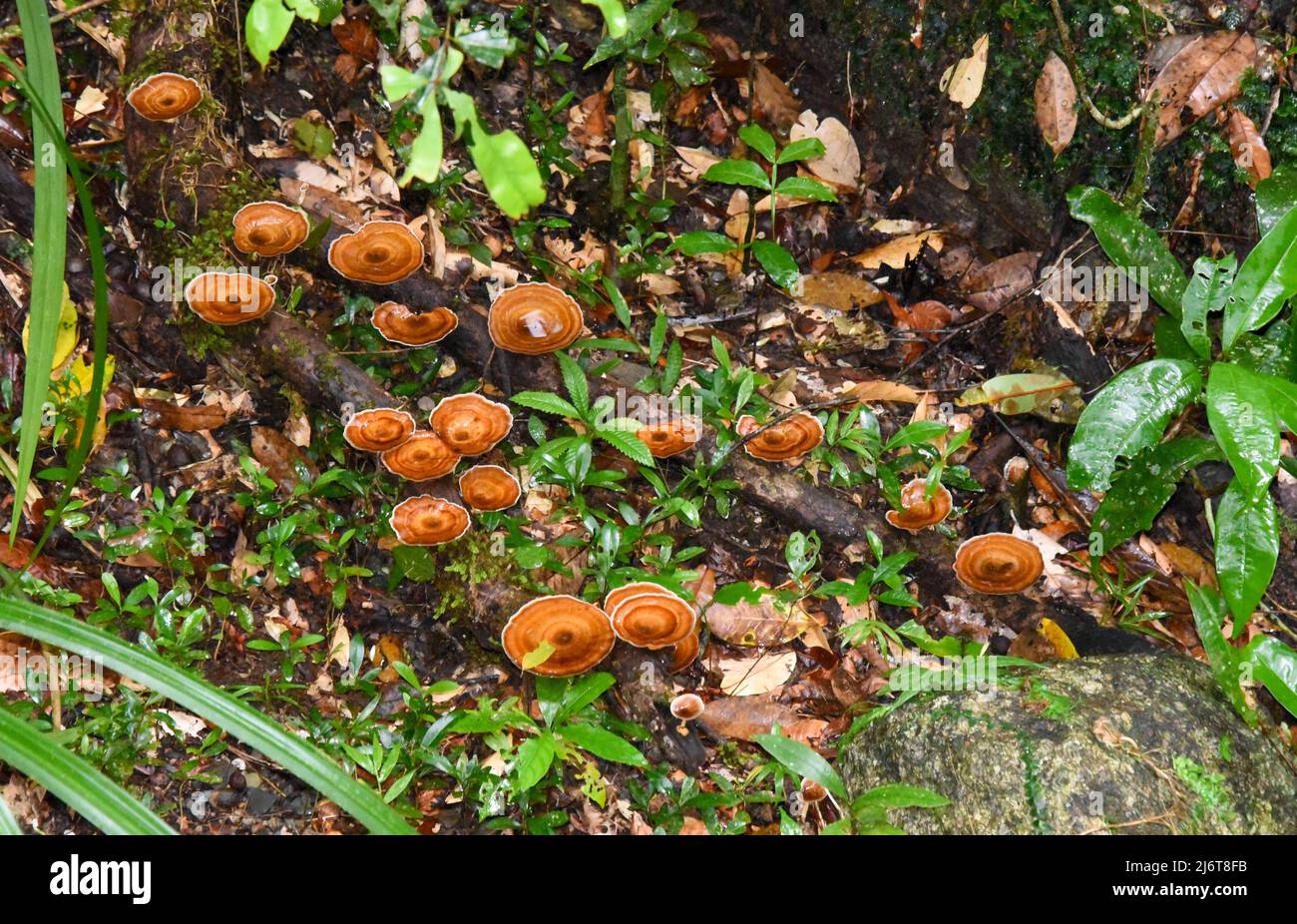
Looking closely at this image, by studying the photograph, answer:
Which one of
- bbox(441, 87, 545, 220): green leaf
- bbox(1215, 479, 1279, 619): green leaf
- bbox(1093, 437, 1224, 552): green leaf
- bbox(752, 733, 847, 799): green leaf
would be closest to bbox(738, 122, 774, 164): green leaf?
bbox(1093, 437, 1224, 552): green leaf

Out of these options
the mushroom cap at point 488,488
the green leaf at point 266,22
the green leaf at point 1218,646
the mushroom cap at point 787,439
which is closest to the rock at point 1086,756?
the green leaf at point 1218,646

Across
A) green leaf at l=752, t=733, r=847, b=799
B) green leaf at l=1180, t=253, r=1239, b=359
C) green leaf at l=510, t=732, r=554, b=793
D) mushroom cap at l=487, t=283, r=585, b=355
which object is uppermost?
green leaf at l=1180, t=253, r=1239, b=359

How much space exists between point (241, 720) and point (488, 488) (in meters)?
1.66

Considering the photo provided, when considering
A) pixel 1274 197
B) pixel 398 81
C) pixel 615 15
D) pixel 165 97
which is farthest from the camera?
pixel 165 97

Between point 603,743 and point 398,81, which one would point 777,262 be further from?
point 398,81

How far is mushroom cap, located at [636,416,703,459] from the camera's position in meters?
4.25

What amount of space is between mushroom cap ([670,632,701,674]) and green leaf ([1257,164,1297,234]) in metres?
2.86

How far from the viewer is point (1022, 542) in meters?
4.07

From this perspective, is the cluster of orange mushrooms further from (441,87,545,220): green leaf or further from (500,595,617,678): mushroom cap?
(441,87,545,220): green leaf

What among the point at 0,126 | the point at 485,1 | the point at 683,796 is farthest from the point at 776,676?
the point at 0,126

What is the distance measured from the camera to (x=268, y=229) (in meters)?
4.32

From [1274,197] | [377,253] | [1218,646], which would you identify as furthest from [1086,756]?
[377,253]

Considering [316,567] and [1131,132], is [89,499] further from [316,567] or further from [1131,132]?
[1131,132]

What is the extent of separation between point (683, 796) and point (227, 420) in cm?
278
